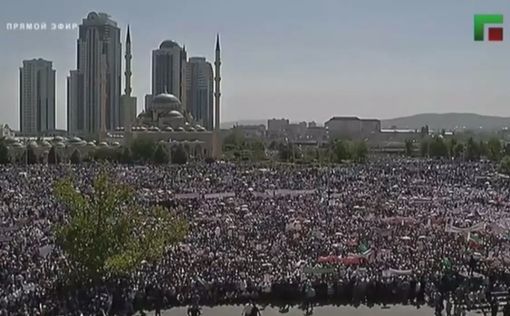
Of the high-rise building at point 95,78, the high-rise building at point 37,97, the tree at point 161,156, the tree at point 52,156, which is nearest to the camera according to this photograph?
the tree at point 161,156

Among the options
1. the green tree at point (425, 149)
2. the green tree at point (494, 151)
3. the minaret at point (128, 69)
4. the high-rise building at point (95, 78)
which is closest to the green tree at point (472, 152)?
the green tree at point (494, 151)

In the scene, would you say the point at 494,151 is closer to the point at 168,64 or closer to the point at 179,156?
the point at 179,156

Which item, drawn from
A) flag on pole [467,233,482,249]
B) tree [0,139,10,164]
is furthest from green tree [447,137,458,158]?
flag on pole [467,233,482,249]

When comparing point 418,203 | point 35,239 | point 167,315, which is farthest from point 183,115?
point 167,315

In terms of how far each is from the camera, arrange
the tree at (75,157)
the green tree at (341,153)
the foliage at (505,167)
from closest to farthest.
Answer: the foliage at (505,167) → the tree at (75,157) → the green tree at (341,153)

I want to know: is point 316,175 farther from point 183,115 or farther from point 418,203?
point 183,115

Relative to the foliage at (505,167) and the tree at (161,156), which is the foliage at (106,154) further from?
the foliage at (505,167)

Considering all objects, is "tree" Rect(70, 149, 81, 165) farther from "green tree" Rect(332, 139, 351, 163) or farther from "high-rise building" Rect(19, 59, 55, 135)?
→ "green tree" Rect(332, 139, 351, 163)

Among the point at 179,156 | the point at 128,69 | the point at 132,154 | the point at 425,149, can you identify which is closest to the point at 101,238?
the point at 132,154
